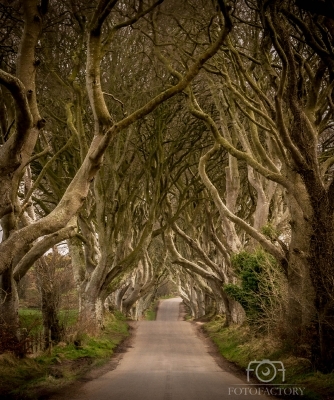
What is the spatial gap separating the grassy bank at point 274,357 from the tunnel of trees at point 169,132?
0.37 metres

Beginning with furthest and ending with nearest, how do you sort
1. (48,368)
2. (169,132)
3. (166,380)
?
(169,132)
(48,368)
(166,380)

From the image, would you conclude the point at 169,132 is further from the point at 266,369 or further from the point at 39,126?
the point at 266,369

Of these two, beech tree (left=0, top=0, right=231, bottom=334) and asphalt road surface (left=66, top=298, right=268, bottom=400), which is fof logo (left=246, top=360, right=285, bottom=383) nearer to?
asphalt road surface (left=66, top=298, right=268, bottom=400)

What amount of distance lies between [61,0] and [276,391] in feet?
31.8

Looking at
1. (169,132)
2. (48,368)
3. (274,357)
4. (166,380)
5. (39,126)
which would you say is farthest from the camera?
(169,132)

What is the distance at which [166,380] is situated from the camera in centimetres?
957

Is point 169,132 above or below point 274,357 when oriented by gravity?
above

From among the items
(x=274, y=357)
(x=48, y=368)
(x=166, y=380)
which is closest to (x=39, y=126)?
(x=48, y=368)

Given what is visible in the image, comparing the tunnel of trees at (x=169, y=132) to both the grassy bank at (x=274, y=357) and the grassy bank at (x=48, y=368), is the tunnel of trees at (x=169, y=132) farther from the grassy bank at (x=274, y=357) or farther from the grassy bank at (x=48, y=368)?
the grassy bank at (x=48, y=368)

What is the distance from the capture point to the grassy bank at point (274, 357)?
7.81 meters

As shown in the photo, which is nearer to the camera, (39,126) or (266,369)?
(39,126)

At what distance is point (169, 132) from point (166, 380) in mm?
12362

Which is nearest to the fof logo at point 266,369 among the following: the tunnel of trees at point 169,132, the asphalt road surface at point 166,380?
the asphalt road surface at point 166,380

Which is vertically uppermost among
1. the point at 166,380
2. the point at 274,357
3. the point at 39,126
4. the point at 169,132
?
the point at 169,132
